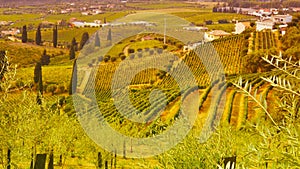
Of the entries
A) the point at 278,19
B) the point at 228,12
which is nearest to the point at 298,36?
the point at 278,19

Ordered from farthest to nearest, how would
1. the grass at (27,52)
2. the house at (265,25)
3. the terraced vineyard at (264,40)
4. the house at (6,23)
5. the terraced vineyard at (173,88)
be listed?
the house at (6,23), the grass at (27,52), the house at (265,25), the terraced vineyard at (264,40), the terraced vineyard at (173,88)

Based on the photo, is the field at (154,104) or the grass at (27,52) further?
the grass at (27,52)

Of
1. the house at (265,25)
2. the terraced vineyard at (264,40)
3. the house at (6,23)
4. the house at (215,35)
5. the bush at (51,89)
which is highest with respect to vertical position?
the house at (265,25)

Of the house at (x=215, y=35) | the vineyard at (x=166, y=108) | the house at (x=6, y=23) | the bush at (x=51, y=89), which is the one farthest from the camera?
the house at (x=6, y=23)

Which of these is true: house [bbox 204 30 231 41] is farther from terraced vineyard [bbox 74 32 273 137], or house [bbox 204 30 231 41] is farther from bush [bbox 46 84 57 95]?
bush [bbox 46 84 57 95]

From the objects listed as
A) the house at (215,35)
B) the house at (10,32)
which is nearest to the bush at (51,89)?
the house at (215,35)

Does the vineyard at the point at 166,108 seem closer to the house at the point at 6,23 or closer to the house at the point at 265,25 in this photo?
the house at the point at 265,25

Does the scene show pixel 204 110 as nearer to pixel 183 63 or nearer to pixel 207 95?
pixel 207 95

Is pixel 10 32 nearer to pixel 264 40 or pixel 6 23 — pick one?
pixel 6 23

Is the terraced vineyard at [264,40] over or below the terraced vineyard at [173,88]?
over
